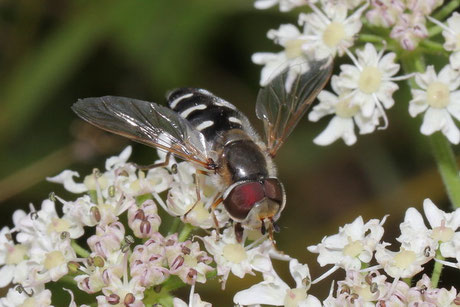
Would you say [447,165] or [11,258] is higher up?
[447,165]

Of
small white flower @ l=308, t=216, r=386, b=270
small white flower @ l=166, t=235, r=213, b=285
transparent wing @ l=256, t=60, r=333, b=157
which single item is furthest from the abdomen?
small white flower @ l=308, t=216, r=386, b=270

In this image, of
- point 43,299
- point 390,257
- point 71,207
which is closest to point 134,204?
point 71,207

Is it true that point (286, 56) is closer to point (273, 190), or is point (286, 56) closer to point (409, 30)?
point (409, 30)

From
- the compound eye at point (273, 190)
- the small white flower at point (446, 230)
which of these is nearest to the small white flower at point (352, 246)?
the small white flower at point (446, 230)

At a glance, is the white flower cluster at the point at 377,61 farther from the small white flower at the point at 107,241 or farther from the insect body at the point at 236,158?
the small white flower at the point at 107,241

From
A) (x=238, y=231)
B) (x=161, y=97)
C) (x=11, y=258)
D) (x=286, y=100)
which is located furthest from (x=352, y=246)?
(x=161, y=97)

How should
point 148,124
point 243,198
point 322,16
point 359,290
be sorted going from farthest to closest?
1. point 322,16
2. point 148,124
3. point 243,198
4. point 359,290

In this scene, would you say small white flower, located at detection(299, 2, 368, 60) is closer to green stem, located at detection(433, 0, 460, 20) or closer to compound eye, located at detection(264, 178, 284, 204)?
green stem, located at detection(433, 0, 460, 20)

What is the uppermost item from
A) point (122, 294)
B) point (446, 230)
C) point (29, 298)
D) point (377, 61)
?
point (377, 61)

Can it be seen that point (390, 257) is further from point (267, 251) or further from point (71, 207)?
point (71, 207)
